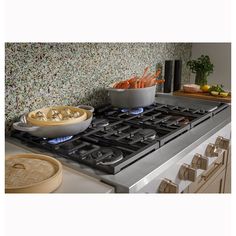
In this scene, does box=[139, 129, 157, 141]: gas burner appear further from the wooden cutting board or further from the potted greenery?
the potted greenery

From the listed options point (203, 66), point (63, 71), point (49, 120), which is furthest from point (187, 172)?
point (203, 66)

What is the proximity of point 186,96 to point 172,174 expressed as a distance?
0.98m

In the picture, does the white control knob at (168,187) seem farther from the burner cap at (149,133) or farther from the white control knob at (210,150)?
the white control knob at (210,150)

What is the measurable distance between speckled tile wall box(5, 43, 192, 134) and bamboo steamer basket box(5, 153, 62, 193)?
0.28m

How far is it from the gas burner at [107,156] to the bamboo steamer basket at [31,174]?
0.39ft

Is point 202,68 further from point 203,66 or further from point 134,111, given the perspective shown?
point 134,111

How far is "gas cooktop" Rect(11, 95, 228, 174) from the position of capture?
3.00 feet

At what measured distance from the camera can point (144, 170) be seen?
→ 863 millimetres

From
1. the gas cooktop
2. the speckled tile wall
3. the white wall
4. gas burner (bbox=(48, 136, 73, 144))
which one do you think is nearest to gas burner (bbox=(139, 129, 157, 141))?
the gas cooktop

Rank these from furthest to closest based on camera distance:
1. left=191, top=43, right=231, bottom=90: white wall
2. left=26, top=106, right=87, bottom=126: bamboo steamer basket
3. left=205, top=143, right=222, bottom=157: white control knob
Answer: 1. left=191, top=43, right=231, bottom=90: white wall
2. left=205, top=143, right=222, bottom=157: white control knob
3. left=26, top=106, right=87, bottom=126: bamboo steamer basket

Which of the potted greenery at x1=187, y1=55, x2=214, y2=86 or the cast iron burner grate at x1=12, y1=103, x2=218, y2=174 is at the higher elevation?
the potted greenery at x1=187, y1=55, x2=214, y2=86

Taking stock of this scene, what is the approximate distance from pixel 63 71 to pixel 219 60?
4.74ft

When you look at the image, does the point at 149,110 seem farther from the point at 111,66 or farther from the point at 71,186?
the point at 71,186

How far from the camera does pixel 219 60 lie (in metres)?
2.35
